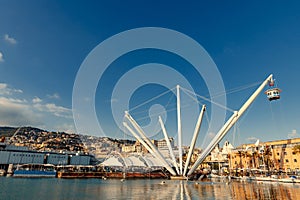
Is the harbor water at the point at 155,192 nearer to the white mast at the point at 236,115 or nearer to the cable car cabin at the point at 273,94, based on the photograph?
the white mast at the point at 236,115

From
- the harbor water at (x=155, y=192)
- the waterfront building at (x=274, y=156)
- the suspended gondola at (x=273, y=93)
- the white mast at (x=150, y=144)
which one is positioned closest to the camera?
the harbor water at (x=155, y=192)

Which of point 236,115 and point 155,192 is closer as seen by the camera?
point 155,192

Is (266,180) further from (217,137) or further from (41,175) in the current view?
(41,175)

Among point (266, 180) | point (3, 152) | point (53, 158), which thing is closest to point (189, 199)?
point (266, 180)

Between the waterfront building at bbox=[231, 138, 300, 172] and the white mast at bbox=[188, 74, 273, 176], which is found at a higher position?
the white mast at bbox=[188, 74, 273, 176]

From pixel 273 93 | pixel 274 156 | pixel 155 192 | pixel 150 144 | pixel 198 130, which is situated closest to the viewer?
pixel 155 192

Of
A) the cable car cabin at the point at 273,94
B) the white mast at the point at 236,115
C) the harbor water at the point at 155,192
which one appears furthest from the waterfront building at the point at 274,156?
the harbor water at the point at 155,192

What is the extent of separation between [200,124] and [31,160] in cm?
7082

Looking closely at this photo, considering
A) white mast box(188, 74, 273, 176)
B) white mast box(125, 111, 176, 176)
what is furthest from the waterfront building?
white mast box(125, 111, 176, 176)

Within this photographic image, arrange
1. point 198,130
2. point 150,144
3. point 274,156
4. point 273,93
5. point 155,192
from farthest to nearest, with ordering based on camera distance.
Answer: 1. point 274,156
2. point 150,144
3. point 198,130
4. point 273,93
5. point 155,192


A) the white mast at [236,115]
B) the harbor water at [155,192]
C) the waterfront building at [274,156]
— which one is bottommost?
the harbor water at [155,192]

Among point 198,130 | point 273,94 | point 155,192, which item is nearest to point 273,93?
point 273,94

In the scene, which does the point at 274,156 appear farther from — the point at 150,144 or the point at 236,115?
the point at 150,144

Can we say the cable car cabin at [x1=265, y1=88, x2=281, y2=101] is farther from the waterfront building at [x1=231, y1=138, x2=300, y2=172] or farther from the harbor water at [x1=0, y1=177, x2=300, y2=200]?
the waterfront building at [x1=231, y1=138, x2=300, y2=172]
